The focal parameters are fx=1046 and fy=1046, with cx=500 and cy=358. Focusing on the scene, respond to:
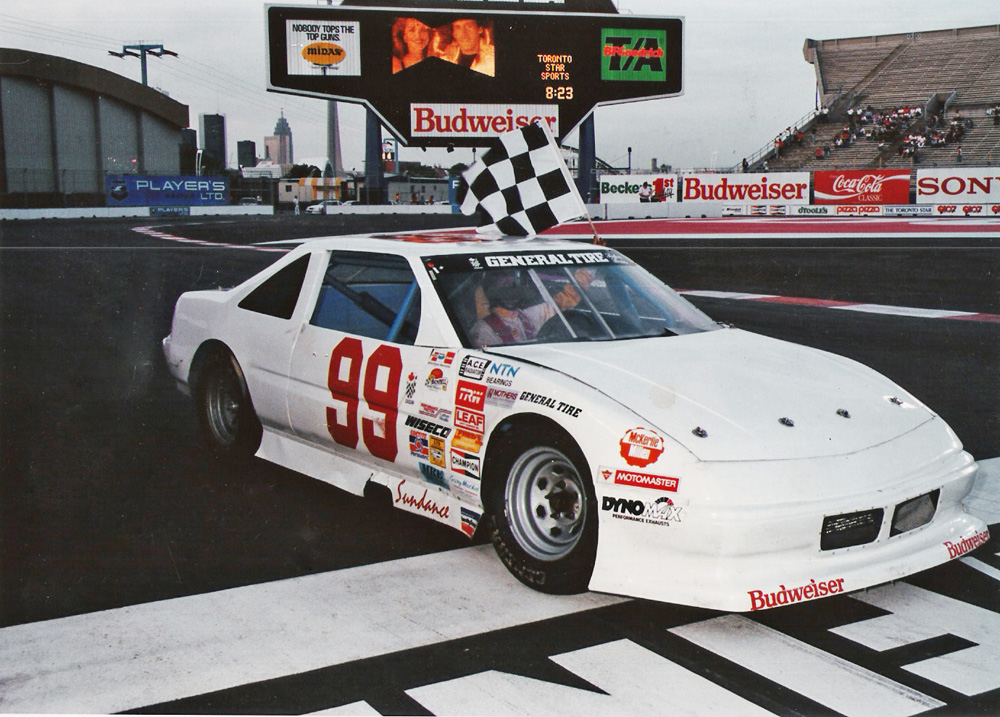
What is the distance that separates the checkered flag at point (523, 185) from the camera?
586 centimetres

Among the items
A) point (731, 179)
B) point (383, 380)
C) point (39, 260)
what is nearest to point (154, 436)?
point (383, 380)

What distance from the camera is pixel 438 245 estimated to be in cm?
465

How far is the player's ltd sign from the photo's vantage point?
3300 cm

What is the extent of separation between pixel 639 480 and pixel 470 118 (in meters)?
31.2

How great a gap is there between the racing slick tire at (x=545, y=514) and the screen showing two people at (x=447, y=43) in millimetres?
30001

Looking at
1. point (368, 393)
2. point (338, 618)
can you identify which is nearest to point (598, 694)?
point (338, 618)

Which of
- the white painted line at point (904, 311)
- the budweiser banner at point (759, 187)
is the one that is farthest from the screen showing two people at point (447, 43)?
the white painted line at point (904, 311)

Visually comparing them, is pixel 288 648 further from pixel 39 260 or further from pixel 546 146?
pixel 39 260

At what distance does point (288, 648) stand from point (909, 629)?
1.98m

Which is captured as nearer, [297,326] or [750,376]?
[750,376]

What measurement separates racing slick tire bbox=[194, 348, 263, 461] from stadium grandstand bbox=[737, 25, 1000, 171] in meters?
34.5

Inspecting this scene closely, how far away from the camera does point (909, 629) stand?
3367 millimetres

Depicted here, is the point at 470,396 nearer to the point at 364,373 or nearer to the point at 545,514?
the point at 545,514

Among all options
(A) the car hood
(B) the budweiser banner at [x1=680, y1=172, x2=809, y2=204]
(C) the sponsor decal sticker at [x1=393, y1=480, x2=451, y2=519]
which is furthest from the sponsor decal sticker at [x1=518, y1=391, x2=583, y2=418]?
(B) the budweiser banner at [x1=680, y1=172, x2=809, y2=204]
